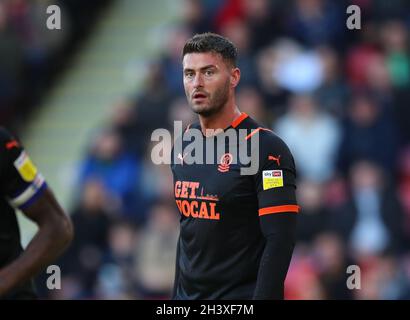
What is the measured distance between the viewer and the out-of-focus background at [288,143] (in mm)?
9703

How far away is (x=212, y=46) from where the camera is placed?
5.09 metres

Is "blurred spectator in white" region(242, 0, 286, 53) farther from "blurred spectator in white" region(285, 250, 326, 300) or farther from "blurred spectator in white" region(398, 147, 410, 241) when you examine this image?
"blurred spectator in white" region(285, 250, 326, 300)

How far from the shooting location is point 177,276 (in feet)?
17.6

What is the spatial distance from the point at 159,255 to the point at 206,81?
5.01 meters

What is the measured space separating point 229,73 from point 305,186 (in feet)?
16.5

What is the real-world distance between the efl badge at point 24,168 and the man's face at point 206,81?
0.88m

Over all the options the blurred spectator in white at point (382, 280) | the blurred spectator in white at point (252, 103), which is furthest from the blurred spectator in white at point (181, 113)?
the blurred spectator in white at point (382, 280)

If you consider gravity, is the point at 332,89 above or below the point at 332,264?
above

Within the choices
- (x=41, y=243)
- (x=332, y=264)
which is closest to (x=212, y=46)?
(x=41, y=243)

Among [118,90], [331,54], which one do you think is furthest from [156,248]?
[118,90]

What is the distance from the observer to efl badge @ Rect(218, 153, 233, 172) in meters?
5.08

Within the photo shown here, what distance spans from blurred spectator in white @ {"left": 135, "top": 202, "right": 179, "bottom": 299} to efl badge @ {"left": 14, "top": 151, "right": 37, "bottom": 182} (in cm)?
453

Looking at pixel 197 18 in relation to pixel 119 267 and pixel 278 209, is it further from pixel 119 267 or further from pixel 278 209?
pixel 278 209
